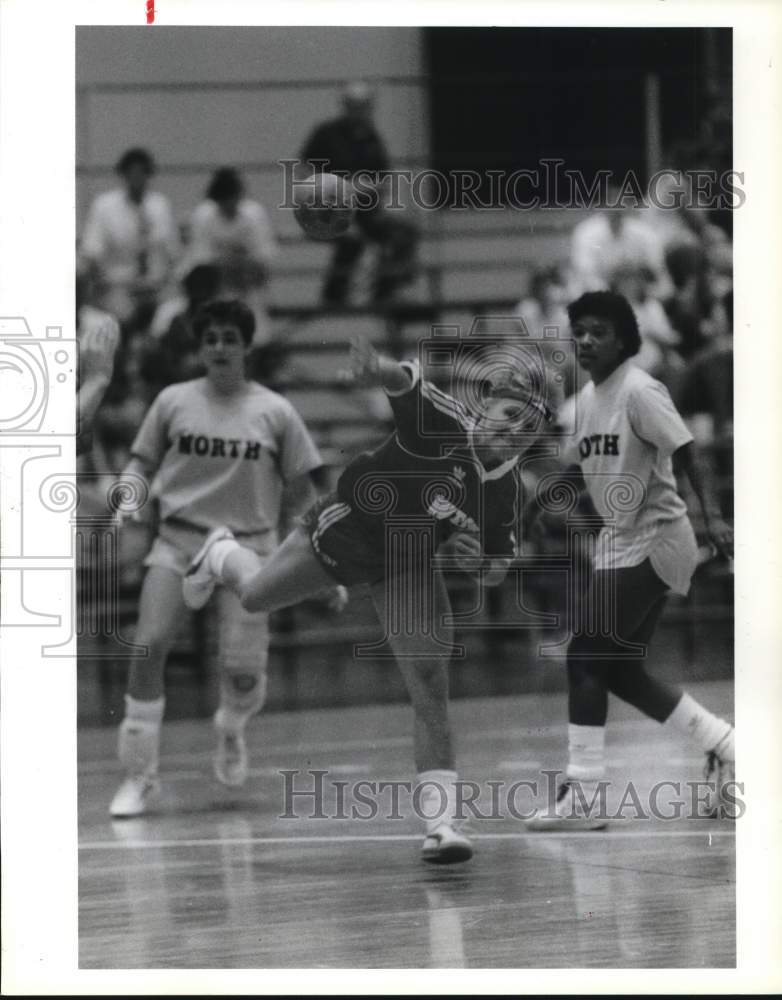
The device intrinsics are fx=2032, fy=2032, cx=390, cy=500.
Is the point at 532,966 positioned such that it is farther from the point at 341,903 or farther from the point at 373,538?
the point at 373,538

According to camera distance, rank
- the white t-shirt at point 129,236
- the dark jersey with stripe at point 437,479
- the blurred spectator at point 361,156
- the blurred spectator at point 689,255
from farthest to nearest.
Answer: the white t-shirt at point 129,236 < the dark jersey with stripe at point 437,479 < the blurred spectator at point 361,156 < the blurred spectator at point 689,255

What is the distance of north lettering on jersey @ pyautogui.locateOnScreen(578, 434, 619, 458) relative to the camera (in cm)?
676

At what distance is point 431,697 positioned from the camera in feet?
21.8

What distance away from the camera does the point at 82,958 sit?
588 centimetres

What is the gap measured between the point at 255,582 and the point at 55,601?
1315mm

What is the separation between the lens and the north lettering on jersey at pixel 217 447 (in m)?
7.80

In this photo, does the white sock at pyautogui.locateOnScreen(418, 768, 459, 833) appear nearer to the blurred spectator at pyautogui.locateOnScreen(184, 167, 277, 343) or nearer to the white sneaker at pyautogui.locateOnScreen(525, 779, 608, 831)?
the white sneaker at pyautogui.locateOnScreen(525, 779, 608, 831)

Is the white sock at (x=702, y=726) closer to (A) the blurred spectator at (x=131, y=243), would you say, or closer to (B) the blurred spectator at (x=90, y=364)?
(B) the blurred spectator at (x=90, y=364)

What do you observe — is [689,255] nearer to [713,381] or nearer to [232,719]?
[713,381]

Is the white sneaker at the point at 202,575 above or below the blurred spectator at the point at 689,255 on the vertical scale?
below

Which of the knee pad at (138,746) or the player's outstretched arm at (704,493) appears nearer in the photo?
the player's outstretched arm at (704,493)

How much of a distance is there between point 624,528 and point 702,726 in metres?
0.70

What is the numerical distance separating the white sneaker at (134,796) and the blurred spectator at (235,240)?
1723mm

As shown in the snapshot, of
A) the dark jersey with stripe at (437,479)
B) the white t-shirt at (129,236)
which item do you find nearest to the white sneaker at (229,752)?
the white t-shirt at (129,236)
